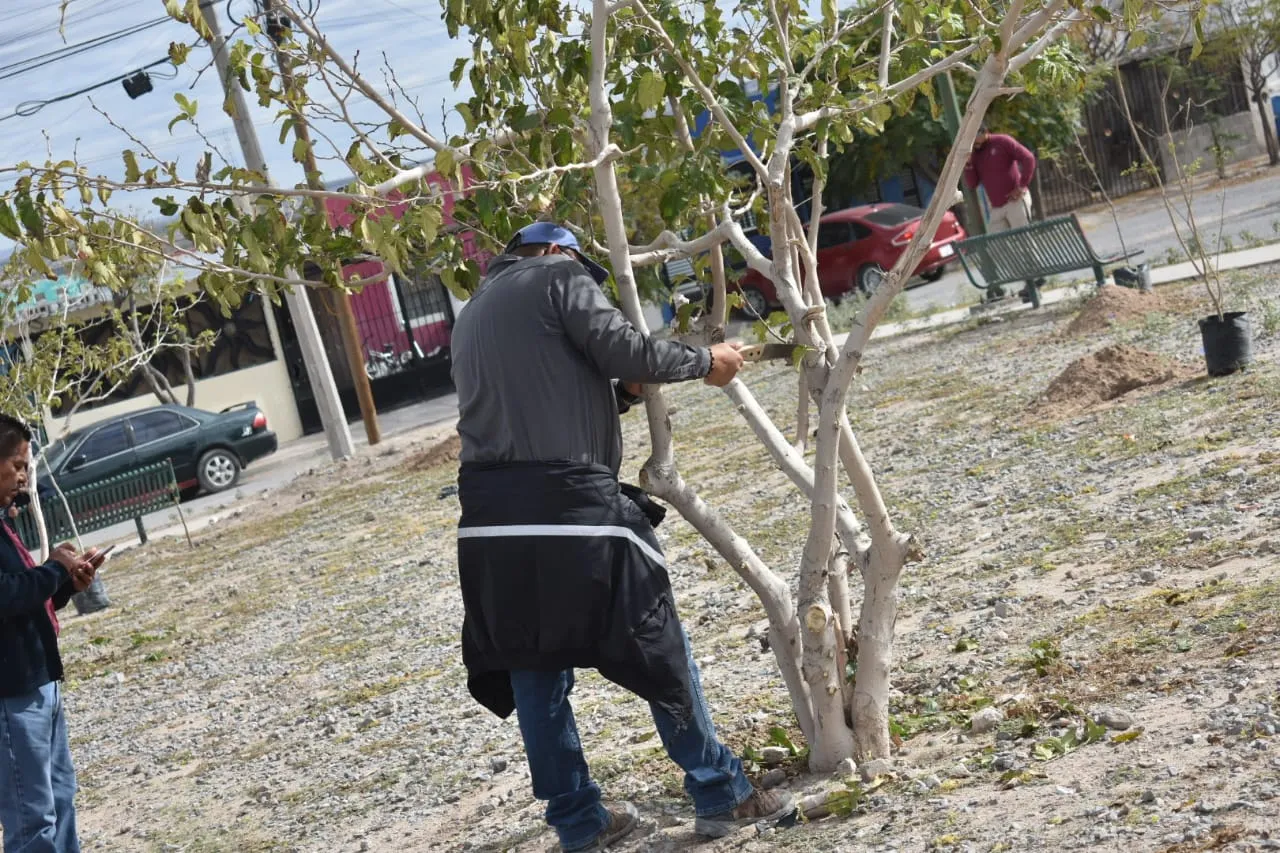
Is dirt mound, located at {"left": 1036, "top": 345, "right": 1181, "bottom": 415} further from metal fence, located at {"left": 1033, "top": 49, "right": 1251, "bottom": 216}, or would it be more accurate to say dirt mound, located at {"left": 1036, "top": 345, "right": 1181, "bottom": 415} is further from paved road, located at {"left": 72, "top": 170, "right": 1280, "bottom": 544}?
metal fence, located at {"left": 1033, "top": 49, "right": 1251, "bottom": 216}

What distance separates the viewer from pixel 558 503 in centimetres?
413

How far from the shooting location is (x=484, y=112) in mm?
5184

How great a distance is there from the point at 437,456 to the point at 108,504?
3647 millimetres

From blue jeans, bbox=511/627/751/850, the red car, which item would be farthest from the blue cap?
the red car

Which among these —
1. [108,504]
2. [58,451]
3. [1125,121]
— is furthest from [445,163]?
[1125,121]

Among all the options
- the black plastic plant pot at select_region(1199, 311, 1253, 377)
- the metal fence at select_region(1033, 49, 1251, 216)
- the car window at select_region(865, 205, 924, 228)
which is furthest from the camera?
the metal fence at select_region(1033, 49, 1251, 216)

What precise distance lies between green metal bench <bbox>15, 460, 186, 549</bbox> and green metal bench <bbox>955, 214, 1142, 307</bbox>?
8.97m

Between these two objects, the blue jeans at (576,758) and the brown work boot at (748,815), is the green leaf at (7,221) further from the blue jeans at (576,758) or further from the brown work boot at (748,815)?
the brown work boot at (748,815)

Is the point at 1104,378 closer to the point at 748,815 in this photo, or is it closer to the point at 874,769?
the point at 874,769

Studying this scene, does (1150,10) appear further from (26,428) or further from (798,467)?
(26,428)

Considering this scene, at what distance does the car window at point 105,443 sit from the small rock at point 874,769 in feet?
61.9

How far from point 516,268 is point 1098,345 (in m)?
9.25

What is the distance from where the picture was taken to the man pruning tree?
4.14 meters

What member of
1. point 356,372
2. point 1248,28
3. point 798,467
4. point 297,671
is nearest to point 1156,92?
point 1248,28
